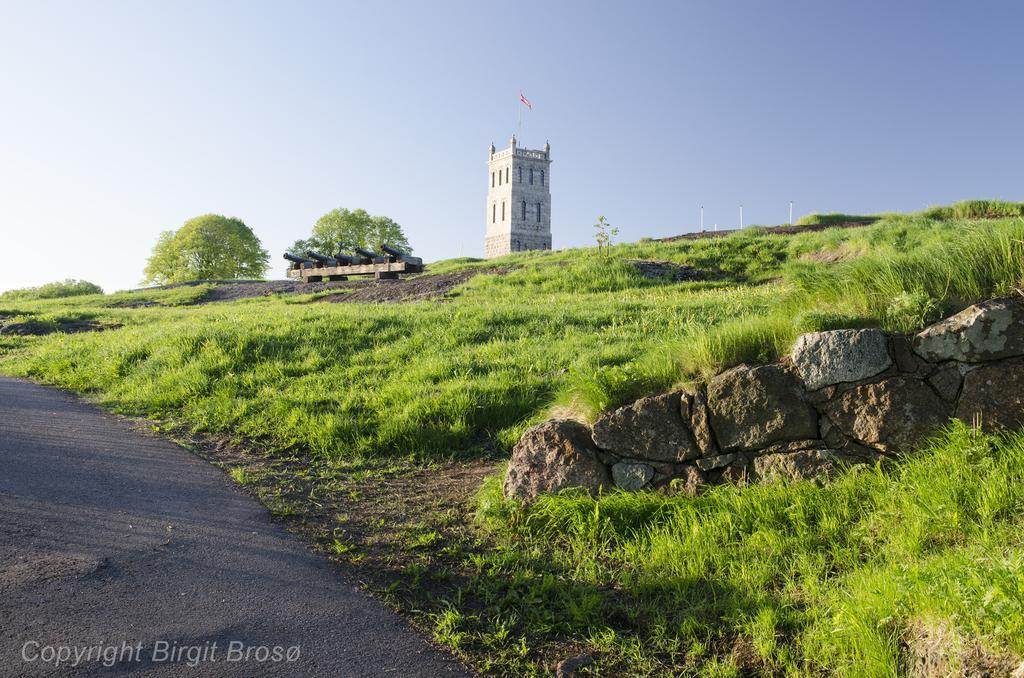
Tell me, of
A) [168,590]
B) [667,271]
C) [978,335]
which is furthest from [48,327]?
[978,335]

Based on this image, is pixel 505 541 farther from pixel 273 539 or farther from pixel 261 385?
pixel 261 385

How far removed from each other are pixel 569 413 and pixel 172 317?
657 inches

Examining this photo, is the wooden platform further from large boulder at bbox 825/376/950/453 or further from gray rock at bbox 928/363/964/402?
gray rock at bbox 928/363/964/402

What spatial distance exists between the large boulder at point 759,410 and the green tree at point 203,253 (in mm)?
55515

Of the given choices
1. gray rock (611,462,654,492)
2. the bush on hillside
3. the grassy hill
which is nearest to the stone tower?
the bush on hillside

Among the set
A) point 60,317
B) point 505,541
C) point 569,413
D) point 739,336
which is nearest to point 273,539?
point 505,541

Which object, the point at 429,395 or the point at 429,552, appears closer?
the point at 429,552

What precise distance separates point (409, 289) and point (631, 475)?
16.2 m

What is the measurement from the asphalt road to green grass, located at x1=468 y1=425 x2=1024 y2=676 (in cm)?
65

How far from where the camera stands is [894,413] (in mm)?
4977

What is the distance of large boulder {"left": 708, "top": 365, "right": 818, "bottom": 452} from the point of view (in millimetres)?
5141

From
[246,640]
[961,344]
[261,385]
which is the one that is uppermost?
[961,344]

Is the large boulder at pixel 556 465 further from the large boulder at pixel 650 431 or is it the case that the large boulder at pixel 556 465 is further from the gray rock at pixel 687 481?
the gray rock at pixel 687 481

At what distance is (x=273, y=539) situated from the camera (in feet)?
16.4
